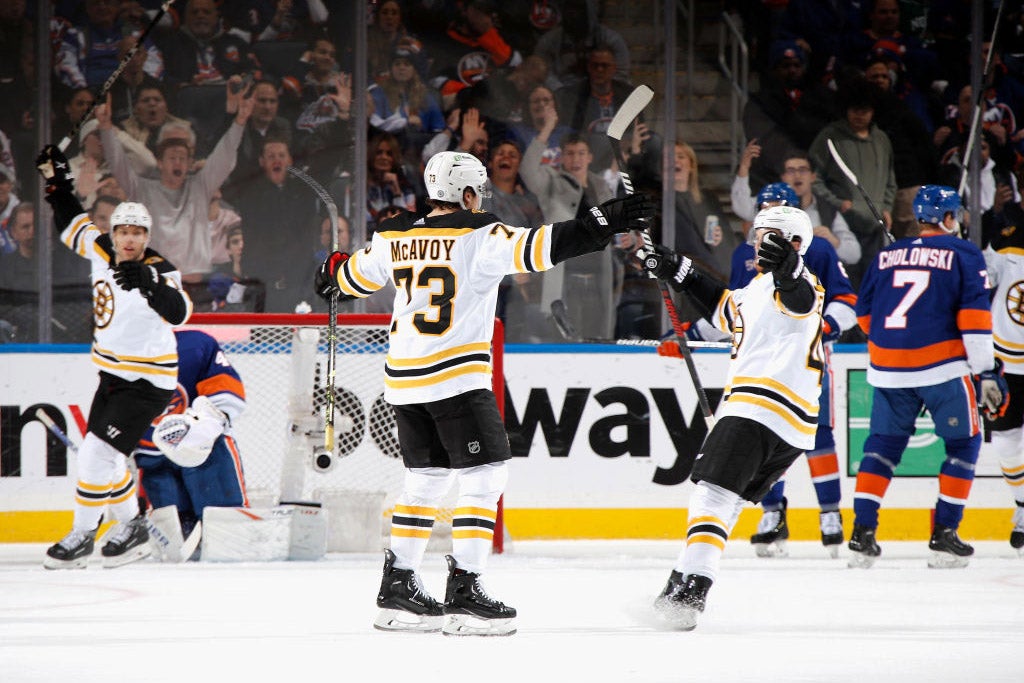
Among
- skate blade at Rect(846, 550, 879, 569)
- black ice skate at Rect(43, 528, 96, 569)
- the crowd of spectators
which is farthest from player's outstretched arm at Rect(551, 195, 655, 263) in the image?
the crowd of spectators

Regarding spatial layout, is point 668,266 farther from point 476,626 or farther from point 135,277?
point 135,277

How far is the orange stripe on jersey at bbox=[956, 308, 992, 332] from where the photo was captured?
457 cm

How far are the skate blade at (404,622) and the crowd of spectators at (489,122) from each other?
337cm

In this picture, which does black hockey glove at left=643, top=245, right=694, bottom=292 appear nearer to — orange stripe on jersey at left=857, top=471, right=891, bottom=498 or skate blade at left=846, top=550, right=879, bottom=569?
orange stripe on jersey at left=857, top=471, right=891, bottom=498

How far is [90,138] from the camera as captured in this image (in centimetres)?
659

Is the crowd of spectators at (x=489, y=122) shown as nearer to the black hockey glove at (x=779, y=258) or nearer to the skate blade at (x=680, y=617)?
the black hockey glove at (x=779, y=258)

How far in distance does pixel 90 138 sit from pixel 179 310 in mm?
2398

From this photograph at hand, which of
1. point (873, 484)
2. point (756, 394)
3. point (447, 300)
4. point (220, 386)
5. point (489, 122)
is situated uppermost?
point (489, 122)

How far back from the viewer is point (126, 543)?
4656 millimetres

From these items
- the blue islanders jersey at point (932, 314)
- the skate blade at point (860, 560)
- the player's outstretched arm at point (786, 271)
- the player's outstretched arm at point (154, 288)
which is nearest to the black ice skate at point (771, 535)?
the skate blade at point (860, 560)

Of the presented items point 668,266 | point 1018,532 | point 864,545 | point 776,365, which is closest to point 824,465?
point 864,545

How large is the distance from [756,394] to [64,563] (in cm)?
257

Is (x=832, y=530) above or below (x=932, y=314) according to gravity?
below

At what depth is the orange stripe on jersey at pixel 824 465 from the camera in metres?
4.96
